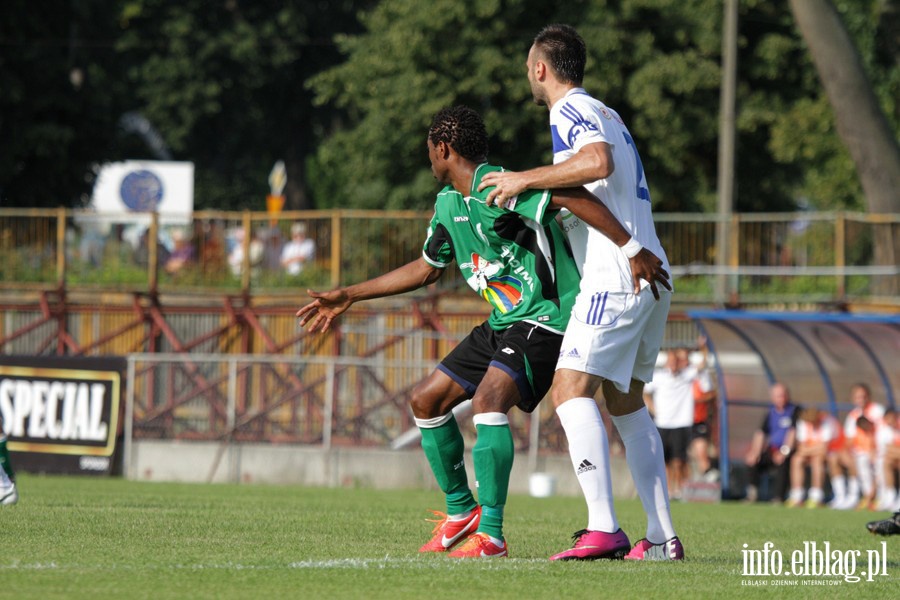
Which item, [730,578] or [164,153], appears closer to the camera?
[730,578]

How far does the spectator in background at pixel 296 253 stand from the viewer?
83.1 ft

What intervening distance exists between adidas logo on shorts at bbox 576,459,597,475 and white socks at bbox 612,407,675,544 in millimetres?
499

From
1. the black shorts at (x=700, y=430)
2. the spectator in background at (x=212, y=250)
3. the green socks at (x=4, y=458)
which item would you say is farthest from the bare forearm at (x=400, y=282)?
the spectator in background at (x=212, y=250)

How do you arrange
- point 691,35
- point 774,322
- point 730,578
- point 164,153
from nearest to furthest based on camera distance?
point 730,578, point 774,322, point 691,35, point 164,153

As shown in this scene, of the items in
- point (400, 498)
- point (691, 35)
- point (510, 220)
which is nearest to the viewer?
point (510, 220)

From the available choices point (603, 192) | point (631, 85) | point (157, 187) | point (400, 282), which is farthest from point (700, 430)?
point (157, 187)

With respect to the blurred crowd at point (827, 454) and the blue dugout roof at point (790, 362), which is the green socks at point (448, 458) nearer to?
the blue dugout roof at point (790, 362)

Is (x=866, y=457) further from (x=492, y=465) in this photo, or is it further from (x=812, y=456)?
(x=492, y=465)

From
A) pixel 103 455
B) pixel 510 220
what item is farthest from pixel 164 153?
Answer: pixel 510 220

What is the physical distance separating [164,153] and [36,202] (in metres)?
20.2

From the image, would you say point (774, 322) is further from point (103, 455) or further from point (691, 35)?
point (691, 35)

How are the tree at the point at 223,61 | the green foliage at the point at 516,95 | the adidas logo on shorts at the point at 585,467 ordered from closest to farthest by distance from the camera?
the adidas logo on shorts at the point at 585,467, the green foliage at the point at 516,95, the tree at the point at 223,61

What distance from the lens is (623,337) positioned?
731 centimetres

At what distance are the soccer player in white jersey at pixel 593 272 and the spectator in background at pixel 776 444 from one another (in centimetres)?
1307
